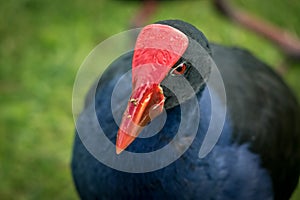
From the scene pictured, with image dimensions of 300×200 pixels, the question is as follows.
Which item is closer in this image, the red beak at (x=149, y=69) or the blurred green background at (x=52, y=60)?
the red beak at (x=149, y=69)

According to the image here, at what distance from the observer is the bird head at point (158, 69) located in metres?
2.55

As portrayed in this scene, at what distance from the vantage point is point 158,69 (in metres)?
2.55

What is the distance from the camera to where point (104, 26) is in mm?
A: 6023

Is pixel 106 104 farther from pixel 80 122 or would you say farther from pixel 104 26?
pixel 104 26

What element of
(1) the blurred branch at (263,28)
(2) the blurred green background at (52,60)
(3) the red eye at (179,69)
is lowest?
(2) the blurred green background at (52,60)

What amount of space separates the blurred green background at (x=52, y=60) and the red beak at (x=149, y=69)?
85.2 inches

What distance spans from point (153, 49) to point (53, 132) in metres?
2.70

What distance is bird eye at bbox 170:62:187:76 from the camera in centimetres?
264

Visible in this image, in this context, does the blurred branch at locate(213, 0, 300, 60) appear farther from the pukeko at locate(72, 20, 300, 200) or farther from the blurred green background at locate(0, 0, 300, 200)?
the pukeko at locate(72, 20, 300, 200)

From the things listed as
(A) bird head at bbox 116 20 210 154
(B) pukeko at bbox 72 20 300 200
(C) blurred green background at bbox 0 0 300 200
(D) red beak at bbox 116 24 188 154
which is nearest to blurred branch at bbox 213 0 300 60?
(C) blurred green background at bbox 0 0 300 200

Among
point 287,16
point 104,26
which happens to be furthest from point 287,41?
point 104,26

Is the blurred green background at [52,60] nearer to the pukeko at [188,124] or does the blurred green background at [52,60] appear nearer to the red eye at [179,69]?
the pukeko at [188,124]

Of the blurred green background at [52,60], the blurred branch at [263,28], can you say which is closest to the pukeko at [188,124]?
the blurred green background at [52,60]

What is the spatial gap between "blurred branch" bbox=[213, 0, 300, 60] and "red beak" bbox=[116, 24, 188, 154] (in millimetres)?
3073
